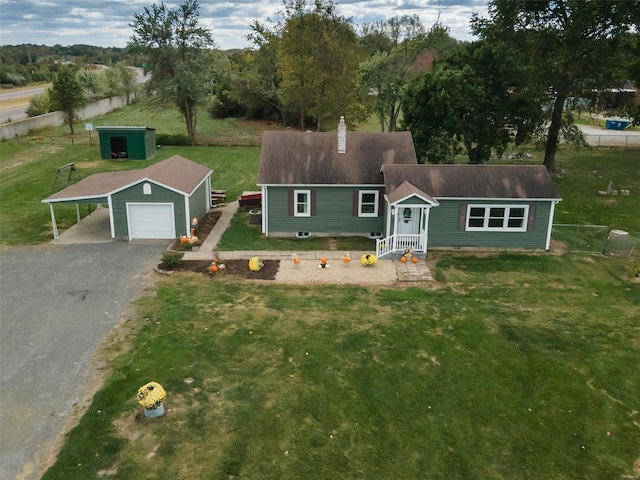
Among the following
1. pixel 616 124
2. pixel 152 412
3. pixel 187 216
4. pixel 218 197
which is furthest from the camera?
pixel 616 124

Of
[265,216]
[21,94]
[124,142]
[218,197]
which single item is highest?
[21,94]

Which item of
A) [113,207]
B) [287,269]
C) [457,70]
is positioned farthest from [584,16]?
[113,207]

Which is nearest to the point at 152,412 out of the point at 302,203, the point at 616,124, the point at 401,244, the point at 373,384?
the point at 373,384

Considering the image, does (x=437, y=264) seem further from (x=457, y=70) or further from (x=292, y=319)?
(x=457, y=70)

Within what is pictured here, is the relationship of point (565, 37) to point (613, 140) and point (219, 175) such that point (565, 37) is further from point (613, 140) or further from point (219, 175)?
point (613, 140)

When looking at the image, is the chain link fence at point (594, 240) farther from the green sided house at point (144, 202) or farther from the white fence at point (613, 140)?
the white fence at point (613, 140)

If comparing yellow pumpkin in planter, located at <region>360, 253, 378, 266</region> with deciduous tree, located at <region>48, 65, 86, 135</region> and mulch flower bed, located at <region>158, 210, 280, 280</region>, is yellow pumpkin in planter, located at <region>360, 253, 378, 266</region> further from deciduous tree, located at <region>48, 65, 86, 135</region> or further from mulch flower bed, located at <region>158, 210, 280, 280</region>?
deciduous tree, located at <region>48, 65, 86, 135</region>

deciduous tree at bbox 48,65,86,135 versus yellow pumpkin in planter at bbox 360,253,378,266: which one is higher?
deciduous tree at bbox 48,65,86,135

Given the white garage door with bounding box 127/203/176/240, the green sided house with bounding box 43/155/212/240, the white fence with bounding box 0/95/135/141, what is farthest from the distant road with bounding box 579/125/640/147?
the white fence with bounding box 0/95/135/141
